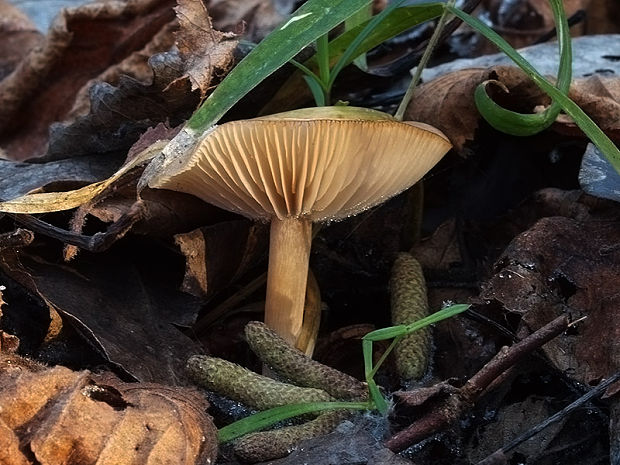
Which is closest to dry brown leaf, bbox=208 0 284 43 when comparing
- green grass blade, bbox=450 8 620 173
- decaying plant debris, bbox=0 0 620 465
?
decaying plant debris, bbox=0 0 620 465

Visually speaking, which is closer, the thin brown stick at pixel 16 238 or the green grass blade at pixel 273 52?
the green grass blade at pixel 273 52

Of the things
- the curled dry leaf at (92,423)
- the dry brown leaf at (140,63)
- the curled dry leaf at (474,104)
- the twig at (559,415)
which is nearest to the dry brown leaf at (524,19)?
the dry brown leaf at (140,63)

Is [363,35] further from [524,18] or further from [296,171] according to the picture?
[524,18]

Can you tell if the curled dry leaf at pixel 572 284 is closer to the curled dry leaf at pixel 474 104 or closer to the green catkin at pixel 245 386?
the curled dry leaf at pixel 474 104

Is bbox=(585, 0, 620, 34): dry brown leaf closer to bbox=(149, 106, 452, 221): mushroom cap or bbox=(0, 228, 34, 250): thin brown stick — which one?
bbox=(149, 106, 452, 221): mushroom cap

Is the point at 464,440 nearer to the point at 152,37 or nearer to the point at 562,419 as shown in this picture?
the point at 562,419

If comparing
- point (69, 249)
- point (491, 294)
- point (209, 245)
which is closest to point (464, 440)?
point (491, 294)
